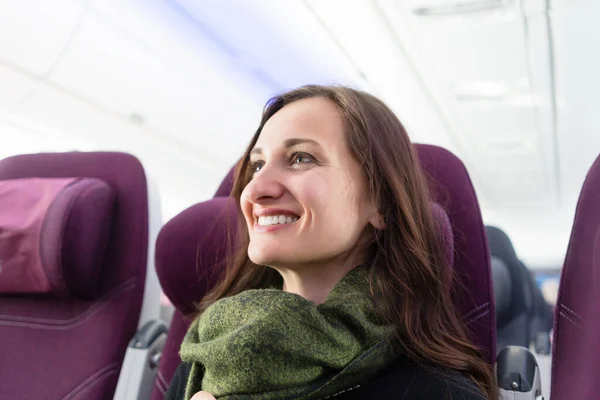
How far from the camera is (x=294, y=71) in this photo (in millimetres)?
4344

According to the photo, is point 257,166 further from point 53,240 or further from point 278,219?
point 53,240

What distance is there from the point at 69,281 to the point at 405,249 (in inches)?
36.1

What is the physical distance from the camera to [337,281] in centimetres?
120

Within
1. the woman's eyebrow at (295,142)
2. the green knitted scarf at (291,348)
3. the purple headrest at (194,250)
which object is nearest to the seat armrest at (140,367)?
the purple headrest at (194,250)

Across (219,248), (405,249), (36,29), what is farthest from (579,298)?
(36,29)

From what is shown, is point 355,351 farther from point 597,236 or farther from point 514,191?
point 514,191

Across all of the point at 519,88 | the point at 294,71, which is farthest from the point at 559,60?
the point at 294,71

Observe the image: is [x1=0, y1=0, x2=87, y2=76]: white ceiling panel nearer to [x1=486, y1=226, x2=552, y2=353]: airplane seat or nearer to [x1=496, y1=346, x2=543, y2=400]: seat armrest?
[x1=486, y1=226, x2=552, y2=353]: airplane seat

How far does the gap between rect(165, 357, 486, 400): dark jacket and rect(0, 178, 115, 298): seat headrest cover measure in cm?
87

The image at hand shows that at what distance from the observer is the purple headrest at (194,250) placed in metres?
1.44

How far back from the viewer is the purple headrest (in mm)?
1440

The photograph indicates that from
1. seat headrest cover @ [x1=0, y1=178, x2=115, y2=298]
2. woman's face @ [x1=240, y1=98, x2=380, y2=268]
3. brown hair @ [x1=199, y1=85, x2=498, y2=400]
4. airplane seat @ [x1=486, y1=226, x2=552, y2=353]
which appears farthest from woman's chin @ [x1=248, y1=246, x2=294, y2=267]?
airplane seat @ [x1=486, y1=226, x2=552, y2=353]

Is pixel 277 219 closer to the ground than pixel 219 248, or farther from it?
farther from it

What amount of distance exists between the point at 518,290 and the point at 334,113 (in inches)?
44.4
